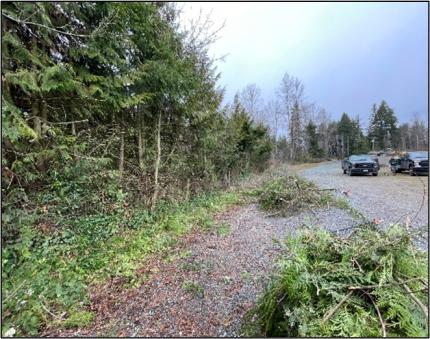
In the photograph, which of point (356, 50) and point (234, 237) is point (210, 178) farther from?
point (356, 50)

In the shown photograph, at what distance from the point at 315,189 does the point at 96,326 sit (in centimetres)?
615

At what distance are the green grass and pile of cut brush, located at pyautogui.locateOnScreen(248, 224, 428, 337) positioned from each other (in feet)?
6.56

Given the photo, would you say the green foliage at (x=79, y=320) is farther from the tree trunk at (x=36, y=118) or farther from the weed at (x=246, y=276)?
the tree trunk at (x=36, y=118)

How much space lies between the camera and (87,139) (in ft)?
15.0

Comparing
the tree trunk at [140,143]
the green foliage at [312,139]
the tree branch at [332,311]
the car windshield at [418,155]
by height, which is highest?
the green foliage at [312,139]

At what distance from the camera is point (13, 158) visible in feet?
11.4

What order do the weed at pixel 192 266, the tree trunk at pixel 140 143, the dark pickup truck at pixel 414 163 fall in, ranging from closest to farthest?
the weed at pixel 192 266, the tree trunk at pixel 140 143, the dark pickup truck at pixel 414 163

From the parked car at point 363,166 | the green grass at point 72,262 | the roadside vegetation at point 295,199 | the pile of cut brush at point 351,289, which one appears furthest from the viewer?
the parked car at point 363,166

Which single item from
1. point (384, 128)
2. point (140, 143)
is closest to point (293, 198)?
point (140, 143)

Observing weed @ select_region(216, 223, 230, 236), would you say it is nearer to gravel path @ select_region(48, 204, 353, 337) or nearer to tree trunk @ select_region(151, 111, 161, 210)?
gravel path @ select_region(48, 204, 353, 337)

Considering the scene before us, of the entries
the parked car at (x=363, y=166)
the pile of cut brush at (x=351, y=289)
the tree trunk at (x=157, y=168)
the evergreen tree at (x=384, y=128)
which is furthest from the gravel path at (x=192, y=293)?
the evergreen tree at (x=384, y=128)

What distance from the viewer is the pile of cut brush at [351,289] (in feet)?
4.99

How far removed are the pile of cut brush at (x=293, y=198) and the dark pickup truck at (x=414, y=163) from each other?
901 cm

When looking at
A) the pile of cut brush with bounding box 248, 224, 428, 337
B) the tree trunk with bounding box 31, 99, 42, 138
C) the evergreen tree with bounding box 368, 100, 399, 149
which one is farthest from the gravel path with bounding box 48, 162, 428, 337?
the evergreen tree with bounding box 368, 100, 399, 149
